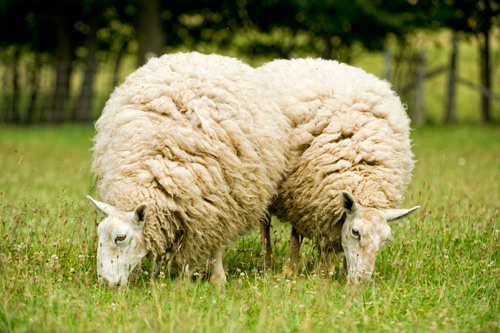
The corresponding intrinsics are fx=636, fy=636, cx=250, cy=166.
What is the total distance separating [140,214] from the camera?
15.0ft

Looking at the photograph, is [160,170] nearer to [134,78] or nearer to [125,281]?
[125,281]

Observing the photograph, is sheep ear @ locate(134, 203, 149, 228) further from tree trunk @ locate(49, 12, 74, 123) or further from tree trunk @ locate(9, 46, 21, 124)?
tree trunk @ locate(9, 46, 21, 124)

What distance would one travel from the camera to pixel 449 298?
14.3 feet

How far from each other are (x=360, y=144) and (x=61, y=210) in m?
2.65

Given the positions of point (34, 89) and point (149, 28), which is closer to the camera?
point (149, 28)

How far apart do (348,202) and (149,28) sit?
13849 millimetres

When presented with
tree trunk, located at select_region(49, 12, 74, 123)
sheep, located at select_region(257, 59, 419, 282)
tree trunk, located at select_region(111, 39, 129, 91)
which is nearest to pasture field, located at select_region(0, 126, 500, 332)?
sheep, located at select_region(257, 59, 419, 282)

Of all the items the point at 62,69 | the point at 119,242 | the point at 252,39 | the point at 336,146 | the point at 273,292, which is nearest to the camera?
the point at 273,292

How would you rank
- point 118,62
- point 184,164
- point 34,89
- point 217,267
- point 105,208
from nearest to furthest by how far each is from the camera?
point 105,208, point 184,164, point 217,267, point 34,89, point 118,62

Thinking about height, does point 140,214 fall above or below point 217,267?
above

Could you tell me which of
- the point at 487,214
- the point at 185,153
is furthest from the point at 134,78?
the point at 487,214

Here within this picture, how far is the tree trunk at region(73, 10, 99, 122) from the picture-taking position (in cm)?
2086

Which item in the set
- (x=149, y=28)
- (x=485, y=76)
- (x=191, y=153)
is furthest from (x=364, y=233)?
(x=485, y=76)

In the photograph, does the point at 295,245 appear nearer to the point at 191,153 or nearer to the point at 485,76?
the point at 191,153
